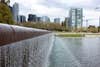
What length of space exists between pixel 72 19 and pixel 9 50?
533 ft

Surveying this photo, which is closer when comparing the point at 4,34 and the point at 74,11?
the point at 4,34

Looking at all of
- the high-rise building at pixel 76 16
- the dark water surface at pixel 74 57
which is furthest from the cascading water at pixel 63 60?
the high-rise building at pixel 76 16

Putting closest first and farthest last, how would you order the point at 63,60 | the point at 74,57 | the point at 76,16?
the point at 63,60 < the point at 74,57 < the point at 76,16

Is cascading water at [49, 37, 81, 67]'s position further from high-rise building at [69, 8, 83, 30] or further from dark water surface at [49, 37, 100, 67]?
high-rise building at [69, 8, 83, 30]

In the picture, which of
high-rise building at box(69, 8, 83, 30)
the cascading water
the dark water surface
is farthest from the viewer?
high-rise building at box(69, 8, 83, 30)

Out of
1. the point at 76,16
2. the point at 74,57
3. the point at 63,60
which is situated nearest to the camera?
the point at 63,60

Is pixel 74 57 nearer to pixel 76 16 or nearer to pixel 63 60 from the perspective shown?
pixel 63 60

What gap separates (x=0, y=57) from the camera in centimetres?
244

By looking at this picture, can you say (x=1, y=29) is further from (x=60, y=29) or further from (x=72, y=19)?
(x=72, y=19)

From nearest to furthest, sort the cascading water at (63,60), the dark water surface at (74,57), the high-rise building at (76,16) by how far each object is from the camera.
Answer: the cascading water at (63,60) < the dark water surface at (74,57) < the high-rise building at (76,16)

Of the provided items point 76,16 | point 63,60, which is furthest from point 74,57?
point 76,16

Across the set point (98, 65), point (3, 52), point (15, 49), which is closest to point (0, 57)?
point (3, 52)

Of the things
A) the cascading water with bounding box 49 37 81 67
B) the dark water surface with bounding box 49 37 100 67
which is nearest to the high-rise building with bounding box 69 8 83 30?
the dark water surface with bounding box 49 37 100 67

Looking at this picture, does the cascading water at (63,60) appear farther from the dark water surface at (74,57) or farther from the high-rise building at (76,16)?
the high-rise building at (76,16)
